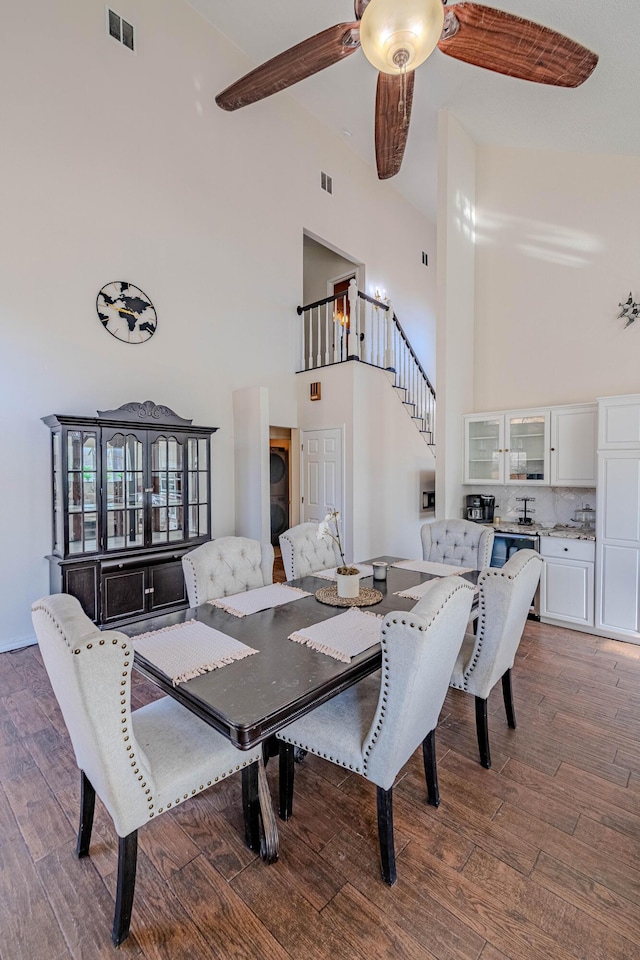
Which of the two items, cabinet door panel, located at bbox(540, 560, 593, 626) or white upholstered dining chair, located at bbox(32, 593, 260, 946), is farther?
cabinet door panel, located at bbox(540, 560, 593, 626)

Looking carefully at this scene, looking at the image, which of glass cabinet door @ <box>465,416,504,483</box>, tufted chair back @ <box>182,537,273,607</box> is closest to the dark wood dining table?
tufted chair back @ <box>182,537,273,607</box>

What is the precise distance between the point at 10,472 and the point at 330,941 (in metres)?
3.80

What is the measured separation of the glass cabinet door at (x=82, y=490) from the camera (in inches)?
143

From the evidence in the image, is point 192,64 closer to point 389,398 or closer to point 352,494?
point 389,398

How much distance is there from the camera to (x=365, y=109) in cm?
580

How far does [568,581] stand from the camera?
3.87 m

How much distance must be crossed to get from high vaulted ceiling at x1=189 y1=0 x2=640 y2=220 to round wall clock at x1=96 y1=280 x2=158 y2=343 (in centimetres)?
298

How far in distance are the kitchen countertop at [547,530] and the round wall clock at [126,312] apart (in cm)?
412

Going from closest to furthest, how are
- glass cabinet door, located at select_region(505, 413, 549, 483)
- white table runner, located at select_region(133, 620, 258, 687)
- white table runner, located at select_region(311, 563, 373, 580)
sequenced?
white table runner, located at select_region(133, 620, 258, 687) < white table runner, located at select_region(311, 563, 373, 580) < glass cabinet door, located at select_region(505, 413, 549, 483)

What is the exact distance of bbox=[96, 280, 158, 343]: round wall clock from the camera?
4.13 m

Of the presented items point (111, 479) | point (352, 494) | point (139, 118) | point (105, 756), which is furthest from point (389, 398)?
point (105, 756)

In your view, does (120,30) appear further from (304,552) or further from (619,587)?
(619,587)

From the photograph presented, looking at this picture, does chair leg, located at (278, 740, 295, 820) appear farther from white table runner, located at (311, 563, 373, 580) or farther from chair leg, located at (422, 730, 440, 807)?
white table runner, located at (311, 563, 373, 580)

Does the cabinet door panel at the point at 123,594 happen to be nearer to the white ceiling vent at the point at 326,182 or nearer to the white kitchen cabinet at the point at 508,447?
the white kitchen cabinet at the point at 508,447
